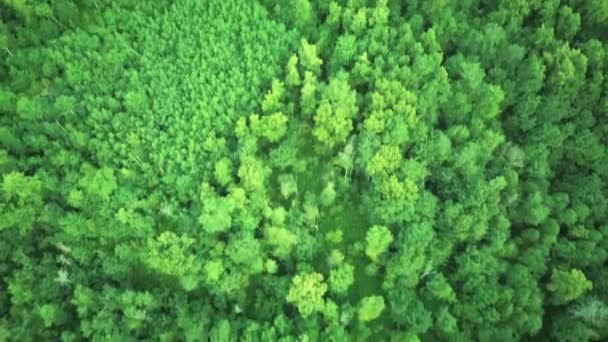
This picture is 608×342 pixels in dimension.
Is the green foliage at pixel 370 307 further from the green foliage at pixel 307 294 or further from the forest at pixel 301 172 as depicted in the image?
the green foliage at pixel 307 294

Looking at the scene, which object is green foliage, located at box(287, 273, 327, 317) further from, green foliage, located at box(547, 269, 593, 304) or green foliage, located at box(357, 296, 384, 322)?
green foliage, located at box(547, 269, 593, 304)

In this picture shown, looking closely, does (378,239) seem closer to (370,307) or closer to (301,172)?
(370,307)

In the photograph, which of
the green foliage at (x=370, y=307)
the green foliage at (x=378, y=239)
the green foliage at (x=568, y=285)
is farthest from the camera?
the green foliage at (x=378, y=239)

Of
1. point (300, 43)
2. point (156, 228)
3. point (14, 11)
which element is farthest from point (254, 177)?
point (14, 11)

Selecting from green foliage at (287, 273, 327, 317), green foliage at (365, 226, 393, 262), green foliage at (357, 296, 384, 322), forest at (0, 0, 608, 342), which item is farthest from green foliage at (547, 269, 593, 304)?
green foliage at (287, 273, 327, 317)

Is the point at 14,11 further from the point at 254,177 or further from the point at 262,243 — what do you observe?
the point at 262,243

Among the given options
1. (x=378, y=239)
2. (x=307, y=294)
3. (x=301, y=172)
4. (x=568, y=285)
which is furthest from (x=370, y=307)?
(x=568, y=285)

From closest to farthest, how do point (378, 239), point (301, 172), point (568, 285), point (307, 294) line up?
1. point (307, 294)
2. point (568, 285)
3. point (378, 239)
4. point (301, 172)

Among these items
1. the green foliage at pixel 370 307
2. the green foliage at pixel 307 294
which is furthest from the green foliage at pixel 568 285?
the green foliage at pixel 307 294
